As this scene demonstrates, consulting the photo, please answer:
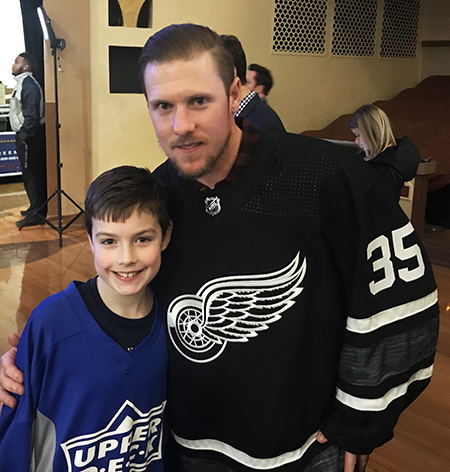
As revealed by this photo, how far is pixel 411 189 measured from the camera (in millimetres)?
5355

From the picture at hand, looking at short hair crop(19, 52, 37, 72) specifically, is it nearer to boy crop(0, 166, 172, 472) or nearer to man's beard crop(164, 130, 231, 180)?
boy crop(0, 166, 172, 472)

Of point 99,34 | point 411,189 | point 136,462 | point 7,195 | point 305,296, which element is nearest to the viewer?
point 305,296

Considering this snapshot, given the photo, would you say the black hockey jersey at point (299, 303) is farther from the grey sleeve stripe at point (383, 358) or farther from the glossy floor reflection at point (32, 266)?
the glossy floor reflection at point (32, 266)

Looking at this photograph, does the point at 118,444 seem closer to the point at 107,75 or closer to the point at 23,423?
the point at 23,423

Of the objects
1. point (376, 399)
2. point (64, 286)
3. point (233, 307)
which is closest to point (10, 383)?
point (233, 307)

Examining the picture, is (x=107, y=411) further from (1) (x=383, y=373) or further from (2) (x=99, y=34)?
(2) (x=99, y=34)

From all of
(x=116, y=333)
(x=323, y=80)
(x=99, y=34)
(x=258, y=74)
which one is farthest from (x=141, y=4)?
(x=116, y=333)

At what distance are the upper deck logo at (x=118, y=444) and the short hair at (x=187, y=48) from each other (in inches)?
30.3

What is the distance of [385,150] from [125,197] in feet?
9.30

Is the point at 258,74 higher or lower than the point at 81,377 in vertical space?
higher

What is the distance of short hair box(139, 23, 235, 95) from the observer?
1145mm

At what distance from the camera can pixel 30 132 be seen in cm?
569

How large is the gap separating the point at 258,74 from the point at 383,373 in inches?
130

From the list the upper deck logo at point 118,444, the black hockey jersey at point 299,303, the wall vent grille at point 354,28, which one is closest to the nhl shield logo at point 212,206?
the black hockey jersey at point 299,303
